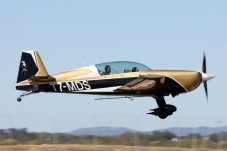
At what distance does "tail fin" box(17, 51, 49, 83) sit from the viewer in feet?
152

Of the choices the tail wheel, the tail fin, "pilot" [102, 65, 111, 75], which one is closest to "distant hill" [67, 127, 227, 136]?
"pilot" [102, 65, 111, 75]

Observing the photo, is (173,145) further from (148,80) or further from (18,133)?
(18,133)

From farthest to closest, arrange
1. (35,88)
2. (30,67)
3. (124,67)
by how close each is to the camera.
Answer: (30,67) → (35,88) → (124,67)

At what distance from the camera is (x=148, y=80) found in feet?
146

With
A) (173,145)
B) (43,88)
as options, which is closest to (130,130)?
(173,145)

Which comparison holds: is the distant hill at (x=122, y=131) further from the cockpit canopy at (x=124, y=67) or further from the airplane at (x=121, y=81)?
the cockpit canopy at (x=124, y=67)

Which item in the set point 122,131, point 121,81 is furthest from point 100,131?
point 121,81

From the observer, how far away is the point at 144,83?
4462 cm

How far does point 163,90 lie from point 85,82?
419 cm

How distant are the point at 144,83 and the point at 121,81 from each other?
1.23 meters

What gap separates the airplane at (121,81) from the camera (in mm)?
44531

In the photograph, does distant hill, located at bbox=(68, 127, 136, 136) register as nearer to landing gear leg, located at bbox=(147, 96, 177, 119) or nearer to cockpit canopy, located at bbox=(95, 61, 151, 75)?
landing gear leg, located at bbox=(147, 96, 177, 119)

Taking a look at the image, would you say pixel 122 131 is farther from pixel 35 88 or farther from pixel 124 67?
pixel 35 88

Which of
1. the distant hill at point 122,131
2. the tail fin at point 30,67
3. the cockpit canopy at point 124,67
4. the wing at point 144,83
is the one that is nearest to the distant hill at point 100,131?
the distant hill at point 122,131
